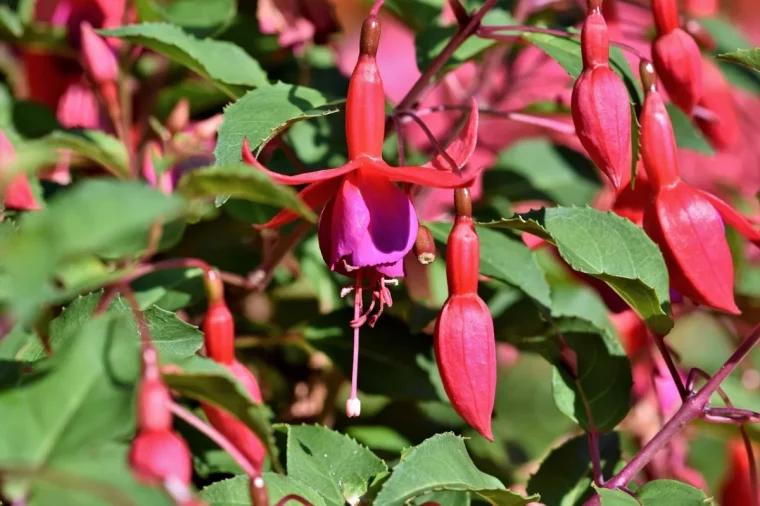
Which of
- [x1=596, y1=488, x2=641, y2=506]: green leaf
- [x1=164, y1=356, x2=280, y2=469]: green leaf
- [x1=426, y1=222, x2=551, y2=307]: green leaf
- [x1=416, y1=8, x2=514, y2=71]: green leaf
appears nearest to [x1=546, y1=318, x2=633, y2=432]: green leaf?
[x1=426, y1=222, x2=551, y2=307]: green leaf

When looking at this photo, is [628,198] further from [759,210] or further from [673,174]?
[759,210]

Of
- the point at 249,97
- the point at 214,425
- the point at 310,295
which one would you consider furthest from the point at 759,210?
Answer: the point at 214,425

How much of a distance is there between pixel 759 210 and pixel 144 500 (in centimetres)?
126

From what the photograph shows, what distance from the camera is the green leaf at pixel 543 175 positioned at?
1.16 metres

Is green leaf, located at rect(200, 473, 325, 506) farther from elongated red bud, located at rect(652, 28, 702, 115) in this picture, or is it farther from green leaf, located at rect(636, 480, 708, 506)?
elongated red bud, located at rect(652, 28, 702, 115)

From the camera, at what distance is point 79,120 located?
0.98 metres

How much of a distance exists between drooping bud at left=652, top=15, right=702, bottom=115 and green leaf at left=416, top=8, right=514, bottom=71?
16 centimetres

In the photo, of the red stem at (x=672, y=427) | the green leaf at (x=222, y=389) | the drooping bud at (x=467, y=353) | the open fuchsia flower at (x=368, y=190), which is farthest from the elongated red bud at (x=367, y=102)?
the red stem at (x=672, y=427)

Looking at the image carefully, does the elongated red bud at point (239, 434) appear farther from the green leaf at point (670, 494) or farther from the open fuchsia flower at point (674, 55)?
the open fuchsia flower at point (674, 55)

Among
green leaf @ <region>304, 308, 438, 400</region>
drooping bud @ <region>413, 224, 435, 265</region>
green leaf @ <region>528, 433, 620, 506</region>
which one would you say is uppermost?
drooping bud @ <region>413, 224, 435, 265</region>

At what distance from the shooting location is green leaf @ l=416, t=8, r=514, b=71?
2.74ft

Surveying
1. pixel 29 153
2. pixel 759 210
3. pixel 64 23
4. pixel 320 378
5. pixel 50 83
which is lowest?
pixel 320 378

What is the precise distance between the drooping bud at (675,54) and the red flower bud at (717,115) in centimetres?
25

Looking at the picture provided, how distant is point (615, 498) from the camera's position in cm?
61
